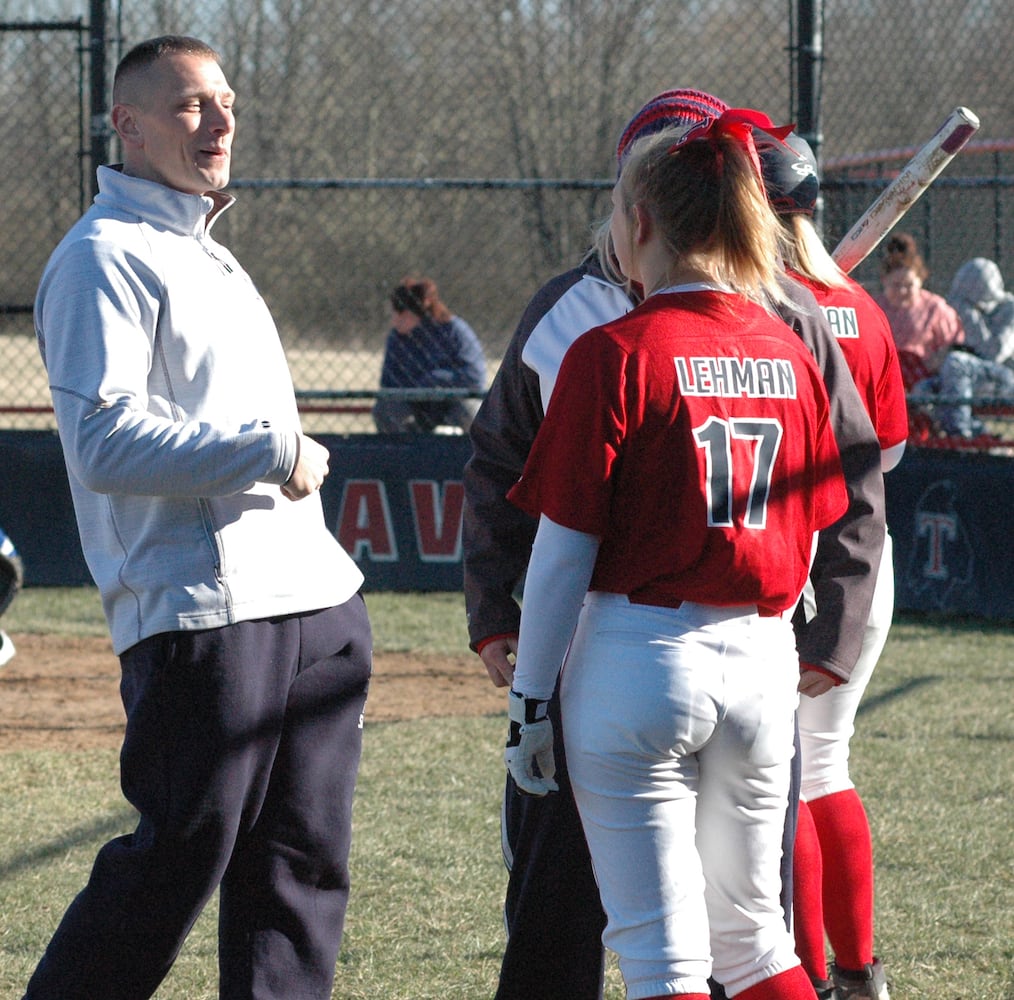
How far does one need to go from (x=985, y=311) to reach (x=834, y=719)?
321 inches

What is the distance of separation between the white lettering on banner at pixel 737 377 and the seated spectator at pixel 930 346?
716 centimetres

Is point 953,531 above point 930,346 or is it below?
below

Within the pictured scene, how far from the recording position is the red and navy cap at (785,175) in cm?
246

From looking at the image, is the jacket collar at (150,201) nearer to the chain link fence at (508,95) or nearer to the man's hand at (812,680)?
the man's hand at (812,680)

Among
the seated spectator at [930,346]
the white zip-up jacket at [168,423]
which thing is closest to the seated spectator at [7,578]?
the white zip-up jacket at [168,423]

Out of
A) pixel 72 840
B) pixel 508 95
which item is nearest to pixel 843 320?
pixel 72 840

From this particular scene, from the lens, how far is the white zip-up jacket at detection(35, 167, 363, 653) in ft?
7.22

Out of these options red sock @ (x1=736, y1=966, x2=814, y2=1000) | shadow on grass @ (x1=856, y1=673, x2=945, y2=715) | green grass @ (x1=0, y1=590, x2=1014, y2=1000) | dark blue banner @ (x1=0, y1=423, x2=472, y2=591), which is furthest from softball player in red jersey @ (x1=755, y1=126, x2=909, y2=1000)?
dark blue banner @ (x1=0, y1=423, x2=472, y2=591)

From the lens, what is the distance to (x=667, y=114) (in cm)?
248

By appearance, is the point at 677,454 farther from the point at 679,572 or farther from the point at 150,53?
the point at 150,53

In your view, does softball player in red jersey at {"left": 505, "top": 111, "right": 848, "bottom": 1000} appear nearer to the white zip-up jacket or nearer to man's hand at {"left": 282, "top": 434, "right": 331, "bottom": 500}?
man's hand at {"left": 282, "top": 434, "right": 331, "bottom": 500}

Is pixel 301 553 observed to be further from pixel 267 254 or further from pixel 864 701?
pixel 267 254

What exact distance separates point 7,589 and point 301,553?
4.08m

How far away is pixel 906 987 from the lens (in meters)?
3.16
